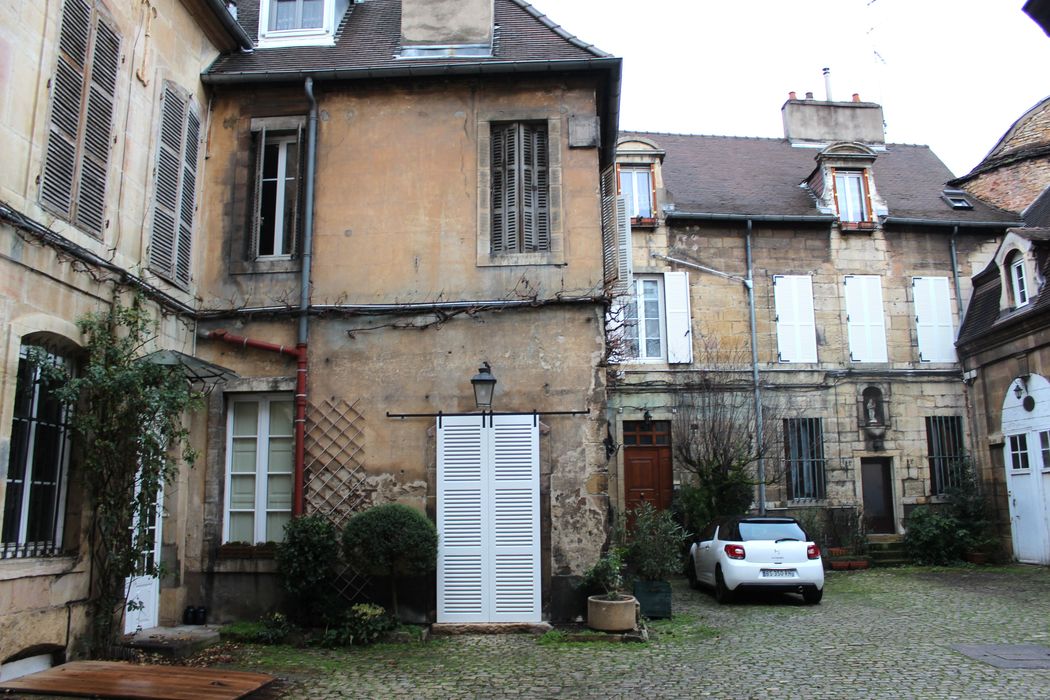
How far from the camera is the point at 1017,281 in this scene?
1694 cm

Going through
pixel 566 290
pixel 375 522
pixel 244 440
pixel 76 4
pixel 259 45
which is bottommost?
pixel 375 522

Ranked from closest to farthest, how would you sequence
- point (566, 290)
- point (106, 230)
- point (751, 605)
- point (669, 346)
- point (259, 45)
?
point (106, 230) → point (566, 290) → point (259, 45) → point (751, 605) → point (669, 346)

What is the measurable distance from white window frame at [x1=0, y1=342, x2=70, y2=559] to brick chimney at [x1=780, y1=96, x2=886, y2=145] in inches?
790

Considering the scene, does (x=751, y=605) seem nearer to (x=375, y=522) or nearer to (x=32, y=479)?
(x=375, y=522)

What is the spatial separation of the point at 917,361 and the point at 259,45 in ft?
49.2

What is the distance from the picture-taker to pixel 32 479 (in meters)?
7.20

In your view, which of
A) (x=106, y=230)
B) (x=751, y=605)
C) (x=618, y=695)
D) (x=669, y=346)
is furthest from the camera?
(x=669, y=346)

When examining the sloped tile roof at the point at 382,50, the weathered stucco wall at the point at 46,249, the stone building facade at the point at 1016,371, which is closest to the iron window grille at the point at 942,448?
the stone building facade at the point at 1016,371

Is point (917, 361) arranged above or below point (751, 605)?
above

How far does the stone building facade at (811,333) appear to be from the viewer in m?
17.7

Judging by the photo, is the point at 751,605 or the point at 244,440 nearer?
the point at 244,440

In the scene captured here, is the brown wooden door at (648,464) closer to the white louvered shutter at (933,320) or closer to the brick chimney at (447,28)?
the white louvered shutter at (933,320)

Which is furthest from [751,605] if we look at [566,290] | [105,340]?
[105,340]

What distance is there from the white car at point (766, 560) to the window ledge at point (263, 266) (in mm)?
7138
